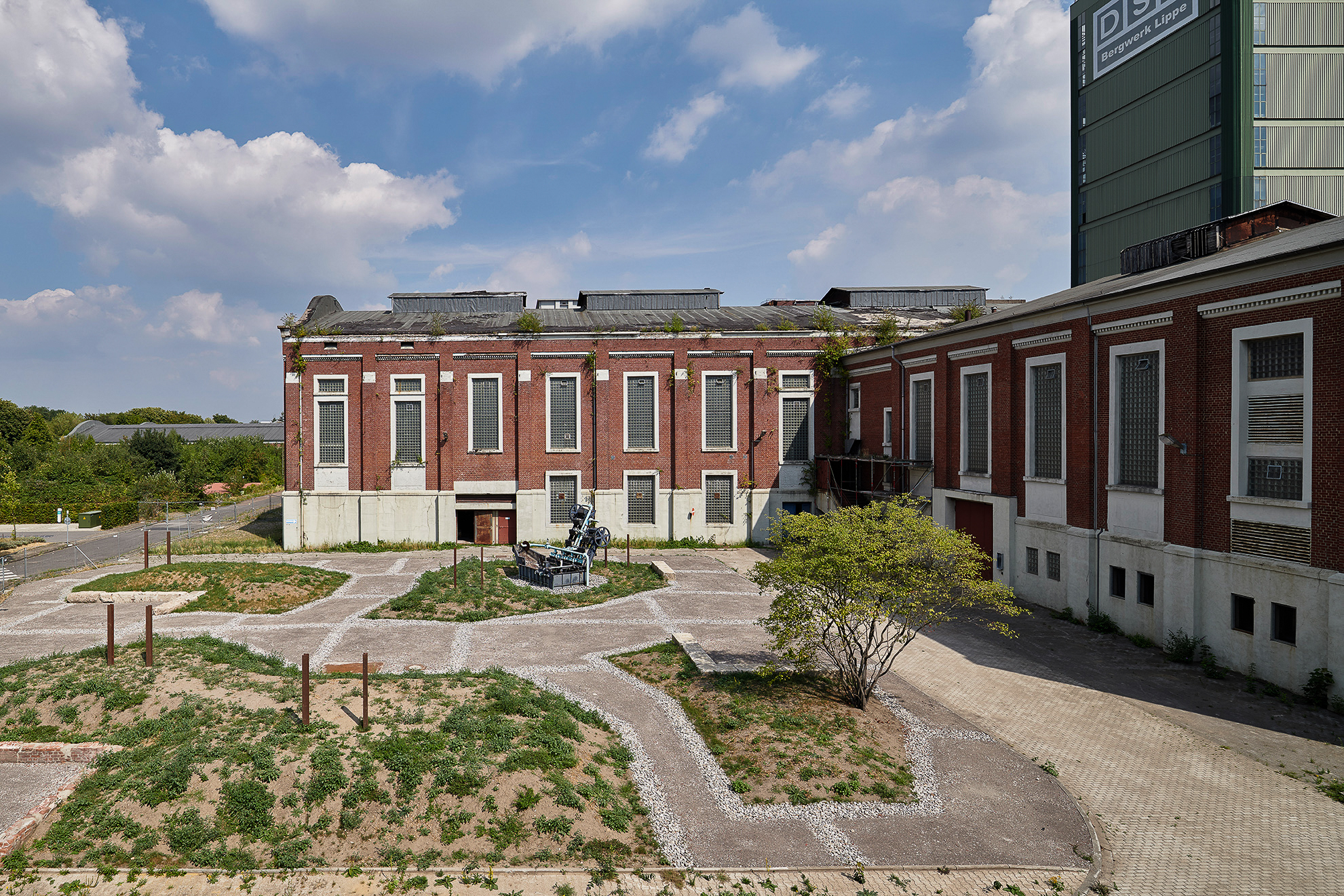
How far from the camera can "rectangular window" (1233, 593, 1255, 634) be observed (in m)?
15.0

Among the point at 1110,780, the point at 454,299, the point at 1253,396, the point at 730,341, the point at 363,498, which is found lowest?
the point at 1110,780

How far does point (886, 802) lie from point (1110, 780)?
402 cm

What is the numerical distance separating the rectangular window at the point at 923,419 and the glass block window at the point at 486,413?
20305mm

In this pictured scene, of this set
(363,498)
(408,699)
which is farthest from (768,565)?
(363,498)

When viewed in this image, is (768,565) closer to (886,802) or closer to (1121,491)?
(886,802)

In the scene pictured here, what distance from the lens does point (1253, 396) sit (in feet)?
50.3

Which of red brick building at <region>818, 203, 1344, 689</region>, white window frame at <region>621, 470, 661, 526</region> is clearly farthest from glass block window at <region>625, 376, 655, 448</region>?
red brick building at <region>818, 203, 1344, 689</region>

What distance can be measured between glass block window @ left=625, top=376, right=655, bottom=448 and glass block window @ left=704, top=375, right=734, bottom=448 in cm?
295

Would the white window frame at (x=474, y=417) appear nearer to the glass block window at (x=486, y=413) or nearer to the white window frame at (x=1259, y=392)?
the glass block window at (x=486, y=413)

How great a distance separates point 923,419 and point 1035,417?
6.03 m

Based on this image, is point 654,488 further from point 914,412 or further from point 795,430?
point 914,412

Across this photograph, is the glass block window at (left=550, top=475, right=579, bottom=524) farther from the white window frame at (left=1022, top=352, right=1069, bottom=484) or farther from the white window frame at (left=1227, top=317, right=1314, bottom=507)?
the white window frame at (left=1227, top=317, right=1314, bottom=507)

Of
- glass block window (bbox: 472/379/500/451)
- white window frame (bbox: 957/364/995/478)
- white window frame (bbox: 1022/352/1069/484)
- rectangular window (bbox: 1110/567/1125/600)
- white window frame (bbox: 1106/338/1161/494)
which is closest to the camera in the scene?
white window frame (bbox: 1106/338/1161/494)

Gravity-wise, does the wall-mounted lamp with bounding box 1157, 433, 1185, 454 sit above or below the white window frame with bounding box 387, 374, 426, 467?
below
